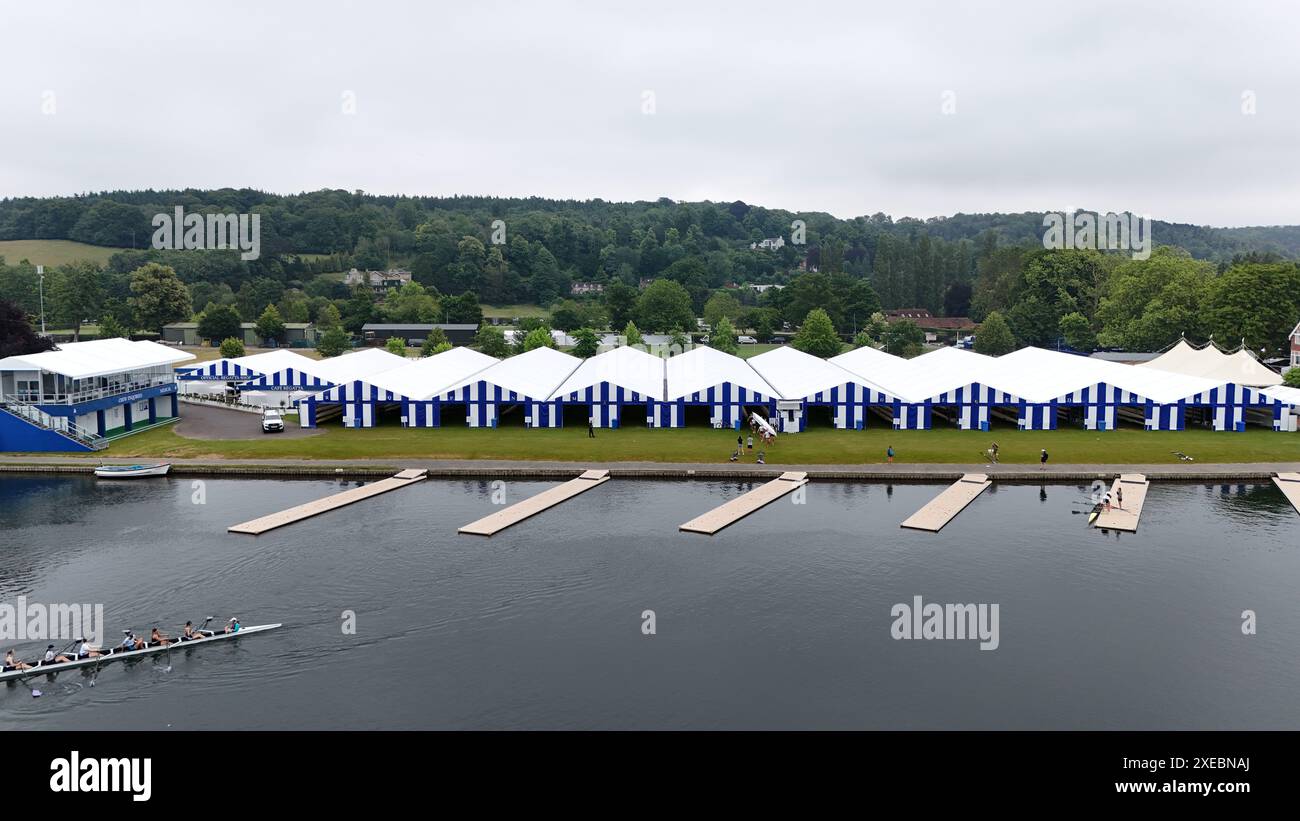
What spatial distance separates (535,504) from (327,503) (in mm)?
10171

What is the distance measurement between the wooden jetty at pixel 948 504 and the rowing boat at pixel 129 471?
40.5m

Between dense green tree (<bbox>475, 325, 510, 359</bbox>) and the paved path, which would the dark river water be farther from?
dense green tree (<bbox>475, 325, 510, 359</bbox>)

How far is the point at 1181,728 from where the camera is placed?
23344mm

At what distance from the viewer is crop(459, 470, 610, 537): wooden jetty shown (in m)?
40.3

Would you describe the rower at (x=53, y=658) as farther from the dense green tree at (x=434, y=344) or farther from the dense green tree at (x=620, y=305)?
the dense green tree at (x=620, y=305)

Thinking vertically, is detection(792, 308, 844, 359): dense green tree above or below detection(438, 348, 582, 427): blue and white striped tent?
above

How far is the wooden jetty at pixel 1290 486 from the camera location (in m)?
45.1

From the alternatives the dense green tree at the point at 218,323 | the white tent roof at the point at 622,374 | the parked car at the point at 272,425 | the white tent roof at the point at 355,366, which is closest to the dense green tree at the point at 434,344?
the white tent roof at the point at 355,366

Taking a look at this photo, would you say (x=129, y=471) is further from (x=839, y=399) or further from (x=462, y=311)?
(x=462, y=311)

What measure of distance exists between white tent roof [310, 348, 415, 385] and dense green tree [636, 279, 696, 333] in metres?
64.0

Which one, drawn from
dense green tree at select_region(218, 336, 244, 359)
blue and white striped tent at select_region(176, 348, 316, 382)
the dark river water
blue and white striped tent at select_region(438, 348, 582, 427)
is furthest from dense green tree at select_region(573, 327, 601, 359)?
the dark river water
